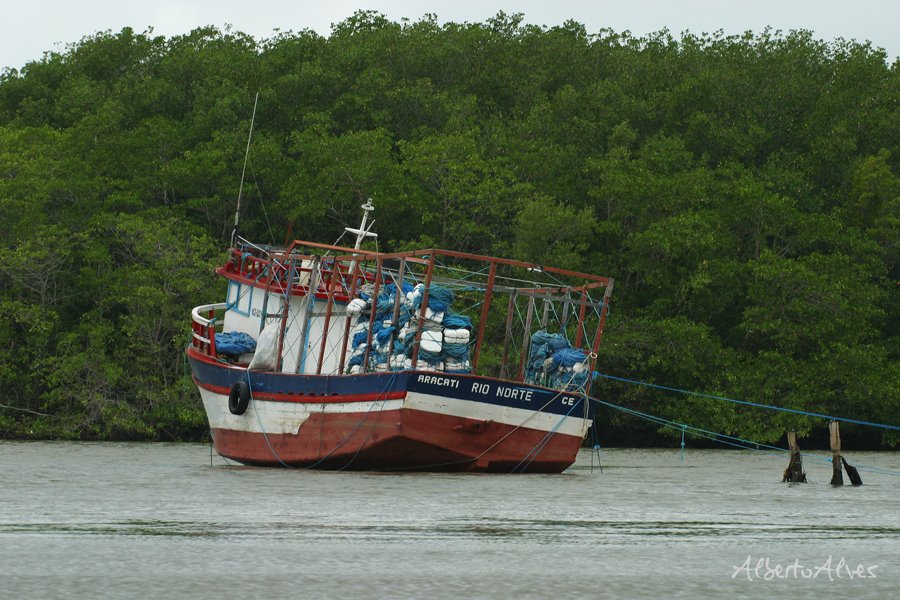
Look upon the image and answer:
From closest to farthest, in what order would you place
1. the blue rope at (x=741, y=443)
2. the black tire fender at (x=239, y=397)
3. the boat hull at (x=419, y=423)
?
the boat hull at (x=419, y=423) < the black tire fender at (x=239, y=397) < the blue rope at (x=741, y=443)

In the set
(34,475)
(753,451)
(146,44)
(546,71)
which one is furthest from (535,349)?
(146,44)

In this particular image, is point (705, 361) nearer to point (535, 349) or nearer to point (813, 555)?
point (535, 349)

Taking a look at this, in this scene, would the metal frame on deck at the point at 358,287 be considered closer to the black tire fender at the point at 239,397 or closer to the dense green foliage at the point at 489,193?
the black tire fender at the point at 239,397

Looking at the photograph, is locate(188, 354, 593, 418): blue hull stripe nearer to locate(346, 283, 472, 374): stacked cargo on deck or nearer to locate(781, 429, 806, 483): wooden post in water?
locate(346, 283, 472, 374): stacked cargo on deck

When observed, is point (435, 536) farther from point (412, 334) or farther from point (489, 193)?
point (489, 193)

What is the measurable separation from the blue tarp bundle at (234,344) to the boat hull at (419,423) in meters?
2.67

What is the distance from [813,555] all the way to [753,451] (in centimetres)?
3202

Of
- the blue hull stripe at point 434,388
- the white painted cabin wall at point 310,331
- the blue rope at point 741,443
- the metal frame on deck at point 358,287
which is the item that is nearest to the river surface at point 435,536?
the blue hull stripe at point 434,388

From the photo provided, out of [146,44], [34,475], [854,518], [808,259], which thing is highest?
[146,44]

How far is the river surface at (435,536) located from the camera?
38.0ft

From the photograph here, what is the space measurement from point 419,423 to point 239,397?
541 centimetres

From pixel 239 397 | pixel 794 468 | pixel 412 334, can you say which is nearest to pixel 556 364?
pixel 412 334

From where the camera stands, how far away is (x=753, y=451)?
149 feet

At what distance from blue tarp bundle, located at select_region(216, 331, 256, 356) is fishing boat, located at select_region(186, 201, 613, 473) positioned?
0.11ft
